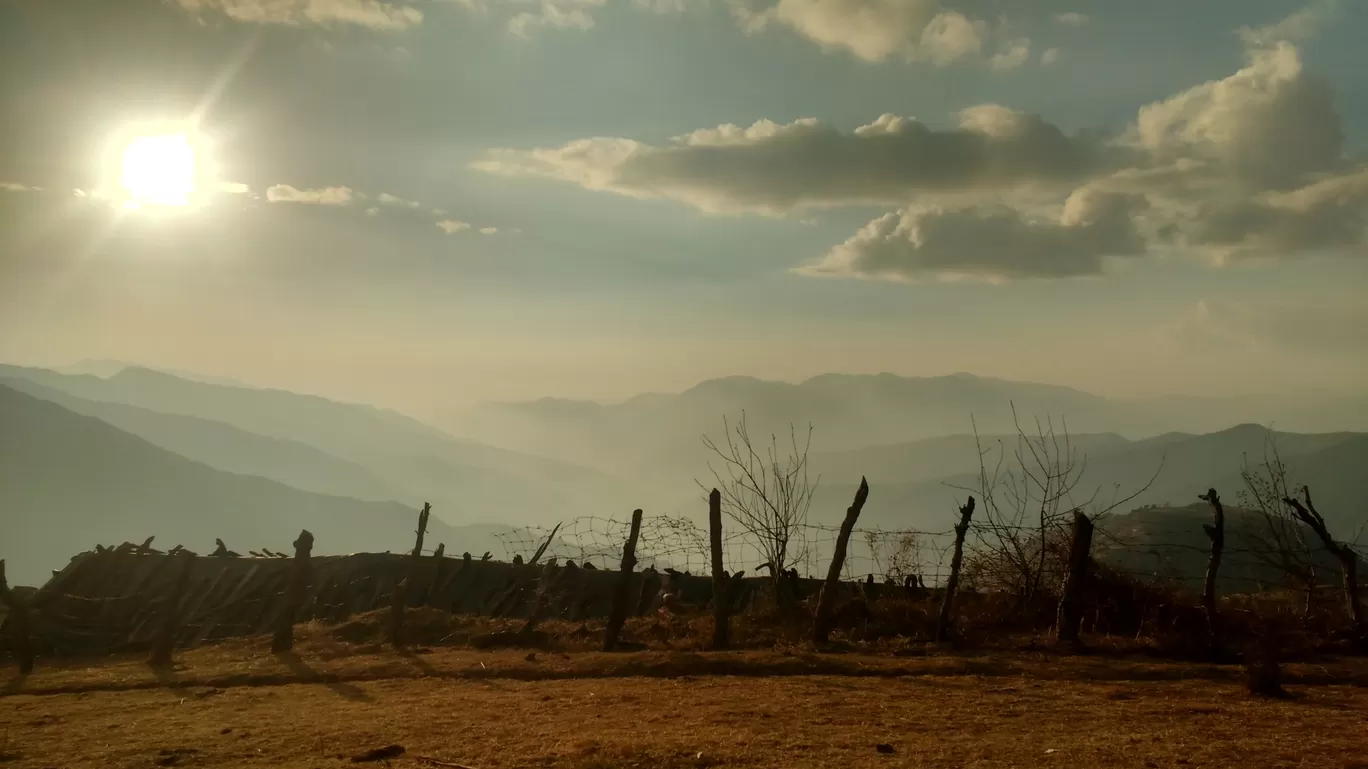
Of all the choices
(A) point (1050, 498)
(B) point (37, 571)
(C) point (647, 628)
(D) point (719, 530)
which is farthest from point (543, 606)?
(B) point (37, 571)

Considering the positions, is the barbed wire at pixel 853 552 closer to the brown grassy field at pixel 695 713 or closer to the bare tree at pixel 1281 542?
the bare tree at pixel 1281 542

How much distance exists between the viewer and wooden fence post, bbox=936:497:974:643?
1382cm

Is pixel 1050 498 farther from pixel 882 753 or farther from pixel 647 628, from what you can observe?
pixel 882 753

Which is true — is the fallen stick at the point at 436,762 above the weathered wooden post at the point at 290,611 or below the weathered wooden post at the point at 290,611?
below

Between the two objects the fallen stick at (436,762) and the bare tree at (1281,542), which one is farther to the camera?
the bare tree at (1281,542)

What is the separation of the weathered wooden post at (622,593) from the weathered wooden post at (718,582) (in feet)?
4.15

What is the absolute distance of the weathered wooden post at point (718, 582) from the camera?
14156 mm

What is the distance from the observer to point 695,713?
924 cm

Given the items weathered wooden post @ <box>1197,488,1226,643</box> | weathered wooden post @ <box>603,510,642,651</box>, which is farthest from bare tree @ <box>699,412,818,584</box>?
weathered wooden post @ <box>1197,488,1226,643</box>

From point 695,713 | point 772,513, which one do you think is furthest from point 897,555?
point 695,713

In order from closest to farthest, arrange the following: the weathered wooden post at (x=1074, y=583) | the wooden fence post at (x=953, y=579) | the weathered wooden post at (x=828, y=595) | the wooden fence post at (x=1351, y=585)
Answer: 1. the wooden fence post at (x=1351, y=585)
2. the weathered wooden post at (x=1074, y=583)
3. the wooden fence post at (x=953, y=579)
4. the weathered wooden post at (x=828, y=595)

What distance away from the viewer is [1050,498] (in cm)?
1609

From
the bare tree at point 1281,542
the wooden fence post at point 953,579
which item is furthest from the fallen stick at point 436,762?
the bare tree at point 1281,542

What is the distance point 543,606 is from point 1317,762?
571 inches
